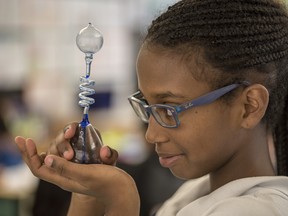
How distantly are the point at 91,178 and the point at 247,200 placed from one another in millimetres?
281

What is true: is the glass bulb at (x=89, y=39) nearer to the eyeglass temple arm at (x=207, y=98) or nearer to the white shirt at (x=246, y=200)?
the eyeglass temple arm at (x=207, y=98)

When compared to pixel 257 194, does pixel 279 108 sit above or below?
above

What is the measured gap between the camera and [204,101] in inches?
44.4

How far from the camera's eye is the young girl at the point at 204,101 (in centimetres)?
111

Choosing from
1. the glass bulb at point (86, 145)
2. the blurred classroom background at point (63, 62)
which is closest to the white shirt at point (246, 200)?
the glass bulb at point (86, 145)

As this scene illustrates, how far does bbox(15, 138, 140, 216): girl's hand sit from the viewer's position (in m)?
1.07

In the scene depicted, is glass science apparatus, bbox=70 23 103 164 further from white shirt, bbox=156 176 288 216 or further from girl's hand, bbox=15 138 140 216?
white shirt, bbox=156 176 288 216

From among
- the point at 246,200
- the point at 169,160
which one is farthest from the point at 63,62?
the point at 246,200

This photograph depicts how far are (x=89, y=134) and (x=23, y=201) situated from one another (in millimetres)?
2679

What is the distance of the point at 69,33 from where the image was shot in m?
5.48

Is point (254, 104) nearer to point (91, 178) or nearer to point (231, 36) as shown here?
point (231, 36)

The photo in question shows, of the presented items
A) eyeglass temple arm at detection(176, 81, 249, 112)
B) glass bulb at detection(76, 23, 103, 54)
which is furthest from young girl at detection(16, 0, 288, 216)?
glass bulb at detection(76, 23, 103, 54)

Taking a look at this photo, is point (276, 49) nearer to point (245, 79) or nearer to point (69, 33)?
point (245, 79)

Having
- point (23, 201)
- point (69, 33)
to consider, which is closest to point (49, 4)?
point (69, 33)
